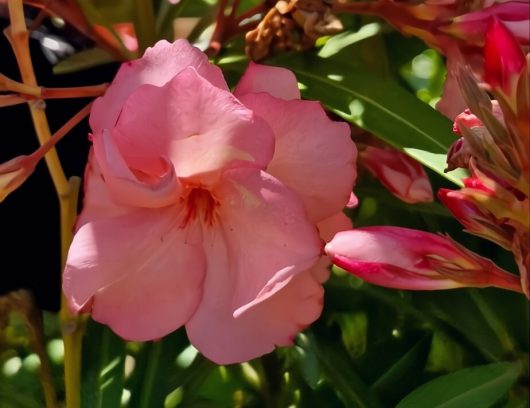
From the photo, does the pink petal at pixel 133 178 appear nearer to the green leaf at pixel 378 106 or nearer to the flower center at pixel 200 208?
the flower center at pixel 200 208

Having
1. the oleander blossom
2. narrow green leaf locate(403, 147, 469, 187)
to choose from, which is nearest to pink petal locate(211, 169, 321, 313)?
the oleander blossom

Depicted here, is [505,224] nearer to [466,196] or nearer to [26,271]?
[466,196]

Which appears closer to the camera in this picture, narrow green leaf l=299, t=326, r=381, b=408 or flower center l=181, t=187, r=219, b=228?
flower center l=181, t=187, r=219, b=228

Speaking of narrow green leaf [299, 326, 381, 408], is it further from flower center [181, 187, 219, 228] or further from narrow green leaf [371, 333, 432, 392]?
flower center [181, 187, 219, 228]

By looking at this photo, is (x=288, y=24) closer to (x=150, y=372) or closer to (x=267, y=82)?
(x=267, y=82)

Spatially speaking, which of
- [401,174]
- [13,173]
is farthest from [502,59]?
[13,173]

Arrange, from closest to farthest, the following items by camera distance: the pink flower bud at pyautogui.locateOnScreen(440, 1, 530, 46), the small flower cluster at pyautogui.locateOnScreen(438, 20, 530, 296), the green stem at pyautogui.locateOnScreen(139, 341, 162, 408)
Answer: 1. the small flower cluster at pyautogui.locateOnScreen(438, 20, 530, 296)
2. the pink flower bud at pyautogui.locateOnScreen(440, 1, 530, 46)
3. the green stem at pyautogui.locateOnScreen(139, 341, 162, 408)

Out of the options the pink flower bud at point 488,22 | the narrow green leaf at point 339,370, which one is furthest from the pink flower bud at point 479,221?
the narrow green leaf at point 339,370
